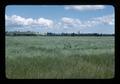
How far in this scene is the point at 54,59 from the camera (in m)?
3.75

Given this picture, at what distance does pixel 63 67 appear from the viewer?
12.2ft

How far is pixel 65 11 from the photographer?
374cm

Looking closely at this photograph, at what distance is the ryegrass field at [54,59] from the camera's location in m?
3.73

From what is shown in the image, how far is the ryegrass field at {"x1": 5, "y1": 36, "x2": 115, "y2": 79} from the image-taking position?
373cm

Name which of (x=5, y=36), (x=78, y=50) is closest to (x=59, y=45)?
(x=78, y=50)

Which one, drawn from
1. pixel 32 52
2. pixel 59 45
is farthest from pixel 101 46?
pixel 32 52

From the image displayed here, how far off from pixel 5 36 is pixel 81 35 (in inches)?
28.4
